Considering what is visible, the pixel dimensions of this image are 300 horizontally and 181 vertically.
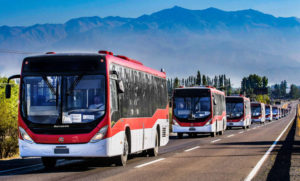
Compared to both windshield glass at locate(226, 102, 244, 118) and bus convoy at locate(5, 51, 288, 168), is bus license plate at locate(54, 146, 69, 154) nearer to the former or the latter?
bus convoy at locate(5, 51, 288, 168)

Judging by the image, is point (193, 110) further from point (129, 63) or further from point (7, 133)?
point (129, 63)

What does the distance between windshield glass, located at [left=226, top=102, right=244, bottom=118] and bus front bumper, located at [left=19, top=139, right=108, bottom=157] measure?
132ft

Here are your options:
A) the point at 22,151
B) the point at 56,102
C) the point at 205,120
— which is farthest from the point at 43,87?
the point at 205,120

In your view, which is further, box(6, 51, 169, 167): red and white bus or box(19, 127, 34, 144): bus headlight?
box(19, 127, 34, 144): bus headlight

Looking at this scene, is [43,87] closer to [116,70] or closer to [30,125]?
[30,125]

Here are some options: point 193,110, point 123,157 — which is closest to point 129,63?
point 123,157

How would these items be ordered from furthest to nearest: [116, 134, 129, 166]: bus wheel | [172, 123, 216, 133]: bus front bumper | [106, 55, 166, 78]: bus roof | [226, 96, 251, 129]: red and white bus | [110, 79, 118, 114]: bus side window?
[226, 96, 251, 129]: red and white bus → [172, 123, 216, 133]: bus front bumper → [116, 134, 129, 166]: bus wheel → [106, 55, 166, 78]: bus roof → [110, 79, 118, 114]: bus side window

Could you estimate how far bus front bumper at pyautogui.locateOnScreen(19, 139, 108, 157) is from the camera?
1409 cm

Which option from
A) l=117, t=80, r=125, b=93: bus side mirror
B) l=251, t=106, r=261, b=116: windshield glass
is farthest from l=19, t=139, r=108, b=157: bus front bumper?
l=251, t=106, r=261, b=116: windshield glass

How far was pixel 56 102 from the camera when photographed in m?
14.4

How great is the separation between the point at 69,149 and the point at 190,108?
2166cm

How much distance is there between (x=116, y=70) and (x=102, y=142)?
227 cm

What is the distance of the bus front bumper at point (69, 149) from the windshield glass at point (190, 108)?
2119 cm

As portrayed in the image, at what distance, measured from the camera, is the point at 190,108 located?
116 feet
